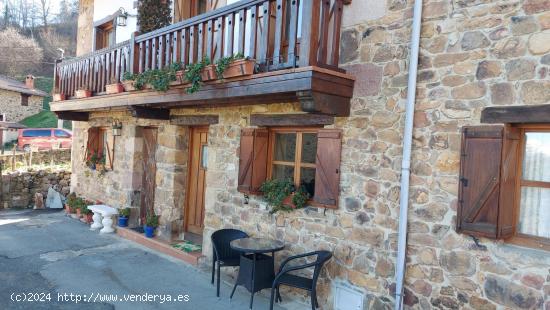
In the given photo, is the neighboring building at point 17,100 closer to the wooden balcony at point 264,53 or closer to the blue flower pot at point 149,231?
the blue flower pot at point 149,231

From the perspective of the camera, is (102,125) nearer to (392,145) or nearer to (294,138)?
(294,138)

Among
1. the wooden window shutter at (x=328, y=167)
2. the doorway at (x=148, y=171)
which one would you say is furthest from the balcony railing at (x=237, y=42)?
the doorway at (x=148, y=171)

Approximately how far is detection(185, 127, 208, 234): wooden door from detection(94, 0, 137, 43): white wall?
3166mm

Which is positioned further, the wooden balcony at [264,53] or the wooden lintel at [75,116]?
the wooden lintel at [75,116]

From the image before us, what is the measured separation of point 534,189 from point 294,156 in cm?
275

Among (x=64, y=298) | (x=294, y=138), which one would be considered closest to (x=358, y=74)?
(x=294, y=138)

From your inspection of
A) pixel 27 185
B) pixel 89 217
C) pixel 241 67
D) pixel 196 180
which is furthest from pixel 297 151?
pixel 27 185

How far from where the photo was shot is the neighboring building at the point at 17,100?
2520cm

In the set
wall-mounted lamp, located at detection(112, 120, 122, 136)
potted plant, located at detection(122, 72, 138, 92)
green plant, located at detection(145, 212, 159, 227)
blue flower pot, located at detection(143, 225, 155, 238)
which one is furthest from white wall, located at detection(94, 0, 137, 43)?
blue flower pot, located at detection(143, 225, 155, 238)

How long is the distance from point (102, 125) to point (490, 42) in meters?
8.78

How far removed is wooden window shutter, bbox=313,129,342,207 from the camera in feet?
15.5

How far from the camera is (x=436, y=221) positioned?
393 centimetres

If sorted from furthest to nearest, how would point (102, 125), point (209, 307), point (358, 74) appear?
1. point (102, 125)
2. point (209, 307)
3. point (358, 74)

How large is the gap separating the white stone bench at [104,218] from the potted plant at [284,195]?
459 centimetres
